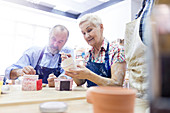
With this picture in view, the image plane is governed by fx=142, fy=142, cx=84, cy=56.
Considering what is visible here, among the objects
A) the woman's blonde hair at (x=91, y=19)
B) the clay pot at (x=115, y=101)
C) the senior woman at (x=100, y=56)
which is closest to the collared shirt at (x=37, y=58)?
the senior woman at (x=100, y=56)

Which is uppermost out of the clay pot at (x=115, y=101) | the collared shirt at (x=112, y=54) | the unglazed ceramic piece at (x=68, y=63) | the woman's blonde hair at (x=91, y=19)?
the woman's blonde hair at (x=91, y=19)

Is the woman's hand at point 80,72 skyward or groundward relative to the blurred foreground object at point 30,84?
skyward

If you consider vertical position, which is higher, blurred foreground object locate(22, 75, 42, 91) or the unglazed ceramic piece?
Answer: the unglazed ceramic piece

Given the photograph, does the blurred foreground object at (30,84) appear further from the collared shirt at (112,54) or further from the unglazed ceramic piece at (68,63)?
the collared shirt at (112,54)

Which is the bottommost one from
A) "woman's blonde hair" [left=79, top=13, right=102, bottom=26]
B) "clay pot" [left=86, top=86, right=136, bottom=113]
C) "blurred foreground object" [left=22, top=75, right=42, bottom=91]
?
"blurred foreground object" [left=22, top=75, right=42, bottom=91]

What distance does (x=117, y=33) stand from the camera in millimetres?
4734

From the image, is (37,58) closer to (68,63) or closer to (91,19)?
(91,19)

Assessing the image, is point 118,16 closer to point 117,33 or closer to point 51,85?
point 117,33

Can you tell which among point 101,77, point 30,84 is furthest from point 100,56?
point 30,84

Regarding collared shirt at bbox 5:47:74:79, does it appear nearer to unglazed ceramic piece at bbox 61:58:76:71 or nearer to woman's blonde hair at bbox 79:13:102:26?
woman's blonde hair at bbox 79:13:102:26

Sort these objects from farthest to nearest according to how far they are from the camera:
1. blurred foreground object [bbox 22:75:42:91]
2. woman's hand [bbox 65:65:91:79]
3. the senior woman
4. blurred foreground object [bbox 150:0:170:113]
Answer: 1. the senior woman
2. woman's hand [bbox 65:65:91:79]
3. blurred foreground object [bbox 22:75:42:91]
4. blurred foreground object [bbox 150:0:170:113]

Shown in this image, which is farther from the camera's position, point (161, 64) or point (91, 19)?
point (91, 19)

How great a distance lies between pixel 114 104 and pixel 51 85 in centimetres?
120

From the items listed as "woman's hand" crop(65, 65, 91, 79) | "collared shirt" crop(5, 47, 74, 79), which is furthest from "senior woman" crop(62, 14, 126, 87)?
"collared shirt" crop(5, 47, 74, 79)
